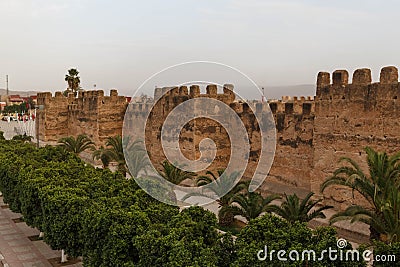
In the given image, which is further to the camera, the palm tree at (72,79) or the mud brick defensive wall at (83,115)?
the palm tree at (72,79)

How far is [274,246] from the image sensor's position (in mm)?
6906

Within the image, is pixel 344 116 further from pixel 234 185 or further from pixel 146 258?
pixel 146 258

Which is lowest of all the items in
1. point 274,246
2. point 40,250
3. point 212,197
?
point 40,250

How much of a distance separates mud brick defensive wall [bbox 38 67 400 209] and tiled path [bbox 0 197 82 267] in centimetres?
786

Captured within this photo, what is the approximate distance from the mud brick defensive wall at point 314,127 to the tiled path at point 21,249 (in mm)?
7864

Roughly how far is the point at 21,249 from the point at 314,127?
10.6 meters

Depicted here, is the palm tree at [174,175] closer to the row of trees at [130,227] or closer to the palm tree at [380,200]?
the row of trees at [130,227]

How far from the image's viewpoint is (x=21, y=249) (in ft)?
44.4

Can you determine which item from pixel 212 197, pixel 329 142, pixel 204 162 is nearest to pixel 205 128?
pixel 204 162

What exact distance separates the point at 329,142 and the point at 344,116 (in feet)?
3.54

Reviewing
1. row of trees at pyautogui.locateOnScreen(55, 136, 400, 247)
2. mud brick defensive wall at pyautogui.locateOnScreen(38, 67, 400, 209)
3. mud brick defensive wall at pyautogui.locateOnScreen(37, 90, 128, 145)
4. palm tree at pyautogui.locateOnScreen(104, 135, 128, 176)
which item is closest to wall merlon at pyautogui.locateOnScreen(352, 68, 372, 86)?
mud brick defensive wall at pyautogui.locateOnScreen(38, 67, 400, 209)

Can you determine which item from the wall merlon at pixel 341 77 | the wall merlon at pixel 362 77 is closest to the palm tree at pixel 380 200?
the wall merlon at pixel 362 77

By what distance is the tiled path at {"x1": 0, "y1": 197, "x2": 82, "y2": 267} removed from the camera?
1239 centimetres

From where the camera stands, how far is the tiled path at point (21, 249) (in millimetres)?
12391
